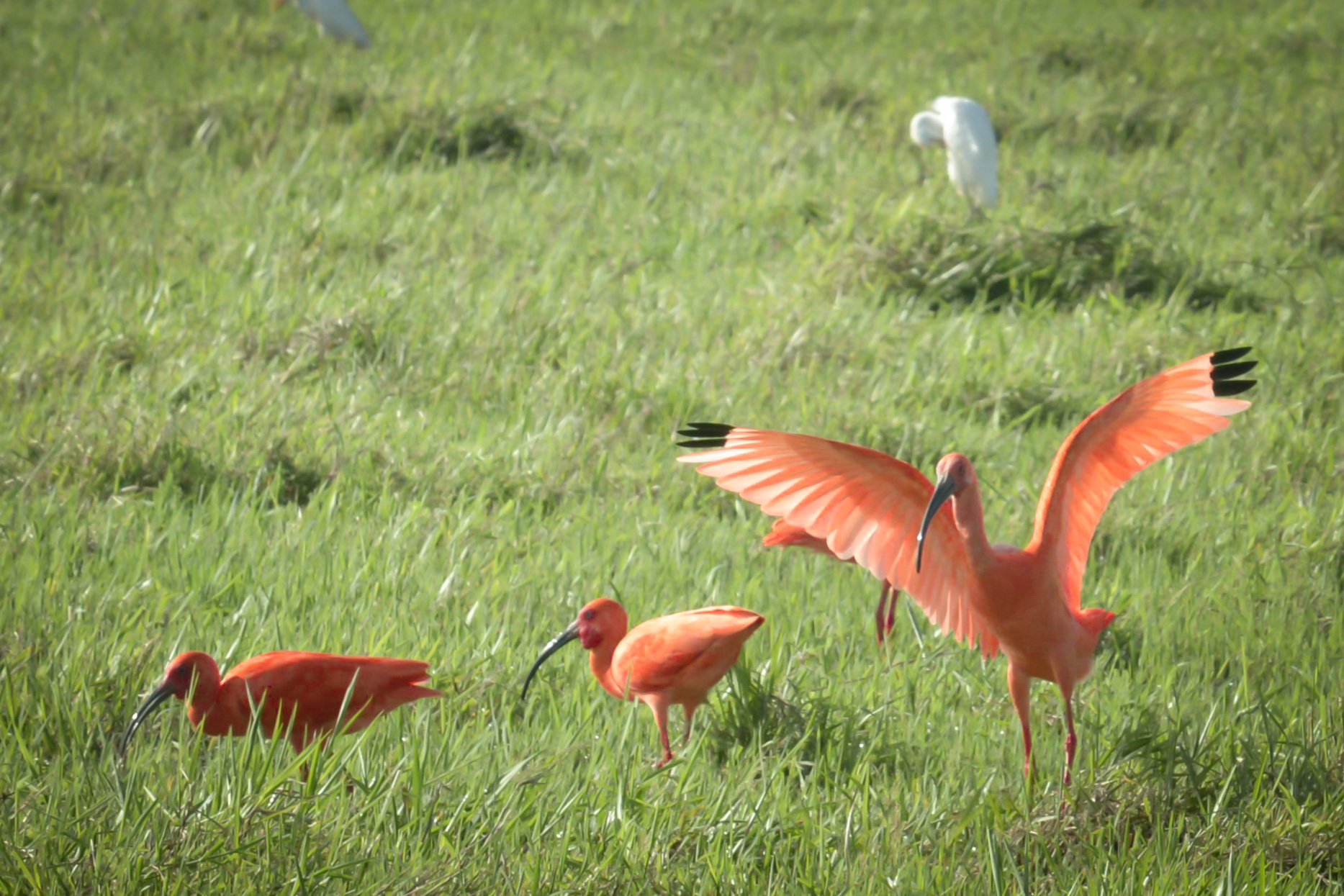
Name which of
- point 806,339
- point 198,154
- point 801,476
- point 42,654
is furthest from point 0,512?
point 198,154

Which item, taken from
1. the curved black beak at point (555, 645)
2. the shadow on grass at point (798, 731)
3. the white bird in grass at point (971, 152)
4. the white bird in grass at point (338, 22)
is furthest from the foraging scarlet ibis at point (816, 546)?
the white bird in grass at point (338, 22)

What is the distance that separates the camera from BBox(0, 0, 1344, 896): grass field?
2.72 m

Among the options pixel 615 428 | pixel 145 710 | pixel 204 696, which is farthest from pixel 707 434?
pixel 615 428

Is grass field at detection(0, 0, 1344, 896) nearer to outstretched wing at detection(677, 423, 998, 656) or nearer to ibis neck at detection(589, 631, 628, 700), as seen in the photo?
ibis neck at detection(589, 631, 628, 700)

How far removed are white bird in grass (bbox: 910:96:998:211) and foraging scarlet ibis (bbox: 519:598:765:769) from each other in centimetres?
435

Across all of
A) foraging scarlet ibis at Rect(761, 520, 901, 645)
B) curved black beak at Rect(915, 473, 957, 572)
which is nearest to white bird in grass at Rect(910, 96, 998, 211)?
foraging scarlet ibis at Rect(761, 520, 901, 645)

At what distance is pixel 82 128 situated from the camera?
7.33m

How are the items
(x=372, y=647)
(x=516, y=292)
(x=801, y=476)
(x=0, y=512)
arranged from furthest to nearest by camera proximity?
1. (x=516, y=292)
2. (x=0, y=512)
3. (x=372, y=647)
4. (x=801, y=476)

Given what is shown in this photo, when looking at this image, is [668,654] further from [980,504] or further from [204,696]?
[204,696]

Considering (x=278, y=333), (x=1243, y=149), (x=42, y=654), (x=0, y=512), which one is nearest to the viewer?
(x=42, y=654)

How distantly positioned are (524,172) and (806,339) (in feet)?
8.49

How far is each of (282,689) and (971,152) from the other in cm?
527

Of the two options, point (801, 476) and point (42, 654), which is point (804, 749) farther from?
point (42, 654)

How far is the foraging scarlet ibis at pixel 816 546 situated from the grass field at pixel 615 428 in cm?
6
